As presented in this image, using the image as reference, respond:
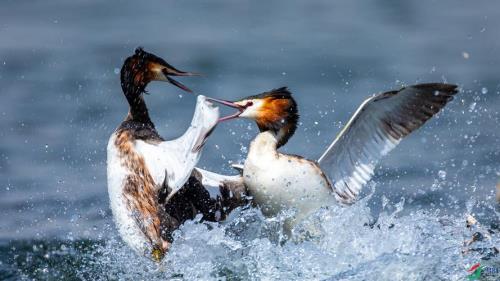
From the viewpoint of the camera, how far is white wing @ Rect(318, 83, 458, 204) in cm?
800

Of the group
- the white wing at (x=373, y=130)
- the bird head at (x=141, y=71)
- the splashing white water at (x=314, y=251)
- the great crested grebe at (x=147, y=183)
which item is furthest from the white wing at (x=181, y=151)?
the white wing at (x=373, y=130)

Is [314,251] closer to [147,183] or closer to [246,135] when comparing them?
[147,183]

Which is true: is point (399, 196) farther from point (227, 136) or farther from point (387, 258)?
point (387, 258)

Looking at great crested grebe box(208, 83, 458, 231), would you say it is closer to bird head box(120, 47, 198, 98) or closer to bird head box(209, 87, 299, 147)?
bird head box(209, 87, 299, 147)

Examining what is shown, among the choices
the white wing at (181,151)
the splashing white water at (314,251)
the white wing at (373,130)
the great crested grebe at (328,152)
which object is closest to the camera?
the white wing at (181,151)

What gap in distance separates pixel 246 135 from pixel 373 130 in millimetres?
2946

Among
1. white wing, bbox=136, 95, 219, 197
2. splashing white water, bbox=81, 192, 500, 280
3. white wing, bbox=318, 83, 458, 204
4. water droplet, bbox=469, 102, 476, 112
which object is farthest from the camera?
water droplet, bbox=469, 102, 476, 112

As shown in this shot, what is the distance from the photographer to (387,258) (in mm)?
7078

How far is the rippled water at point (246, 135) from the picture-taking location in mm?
7344

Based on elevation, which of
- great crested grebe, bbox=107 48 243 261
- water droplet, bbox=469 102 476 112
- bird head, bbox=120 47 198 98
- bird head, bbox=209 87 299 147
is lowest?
water droplet, bbox=469 102 476 112

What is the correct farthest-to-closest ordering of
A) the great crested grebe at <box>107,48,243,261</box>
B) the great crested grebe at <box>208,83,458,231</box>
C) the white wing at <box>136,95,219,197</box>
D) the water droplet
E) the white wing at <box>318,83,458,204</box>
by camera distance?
the water droplet → the white wing at <box>318,83,458,204</box> → the great crested grebe at <box>208,83,458,231</box> → the great crested grebe at <box>107,48,243,261</box> → the white wing at <box>136,95,219,197</box>

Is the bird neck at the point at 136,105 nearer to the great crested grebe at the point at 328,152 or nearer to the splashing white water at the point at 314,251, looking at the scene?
the great crested grebe at the point at 328,152

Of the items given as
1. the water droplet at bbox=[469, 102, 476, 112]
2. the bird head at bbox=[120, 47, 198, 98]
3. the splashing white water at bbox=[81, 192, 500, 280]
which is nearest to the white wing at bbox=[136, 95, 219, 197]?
the splashing white water at bbox=[81, 192, 500, 280]

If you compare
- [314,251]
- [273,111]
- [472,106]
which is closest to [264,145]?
[273,111]
